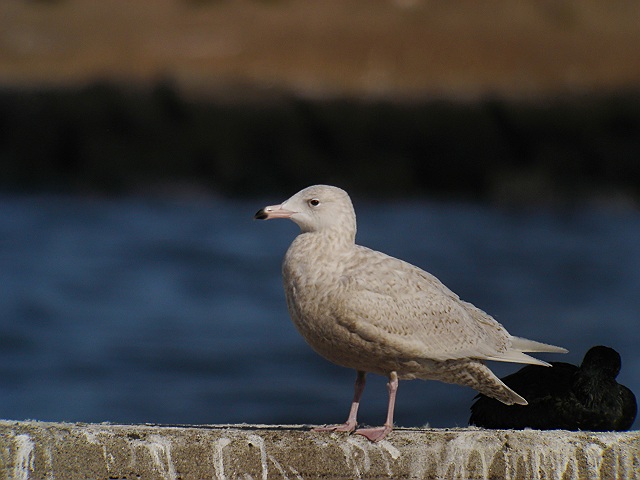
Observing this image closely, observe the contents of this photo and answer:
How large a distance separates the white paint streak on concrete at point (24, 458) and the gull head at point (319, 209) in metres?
1.85

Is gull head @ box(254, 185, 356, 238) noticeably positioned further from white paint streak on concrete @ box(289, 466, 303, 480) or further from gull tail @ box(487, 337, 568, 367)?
white paint streak on concrete @ box(289, 466, 303, 480)

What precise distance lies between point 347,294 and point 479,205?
35582 mm

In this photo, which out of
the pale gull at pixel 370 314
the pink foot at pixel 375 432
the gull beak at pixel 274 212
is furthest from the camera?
the gull beak at pixel 274 212

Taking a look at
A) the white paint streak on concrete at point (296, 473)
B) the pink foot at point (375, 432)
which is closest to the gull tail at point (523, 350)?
the pink foot at point (375, 432)

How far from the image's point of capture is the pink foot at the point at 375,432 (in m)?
6.71

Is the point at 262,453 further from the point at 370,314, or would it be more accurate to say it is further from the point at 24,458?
the point at 24,458

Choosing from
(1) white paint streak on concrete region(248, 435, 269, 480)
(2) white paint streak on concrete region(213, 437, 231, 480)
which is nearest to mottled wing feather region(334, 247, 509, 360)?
(1) white paint streak on concrete region(248, 435, 269, 480)

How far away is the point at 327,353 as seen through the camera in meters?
7.00

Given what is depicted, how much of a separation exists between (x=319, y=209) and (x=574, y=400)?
210 centimetres

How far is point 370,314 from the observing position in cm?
685

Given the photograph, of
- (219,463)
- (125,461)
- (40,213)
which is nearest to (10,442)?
(125,461)

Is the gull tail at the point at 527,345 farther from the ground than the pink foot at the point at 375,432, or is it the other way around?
the gull tail at the point at 527,345

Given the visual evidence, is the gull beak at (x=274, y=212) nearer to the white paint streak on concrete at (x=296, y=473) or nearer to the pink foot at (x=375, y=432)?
the pink foot at (x=375, y=432)

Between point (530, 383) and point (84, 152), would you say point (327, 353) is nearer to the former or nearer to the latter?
point (530, 383)
